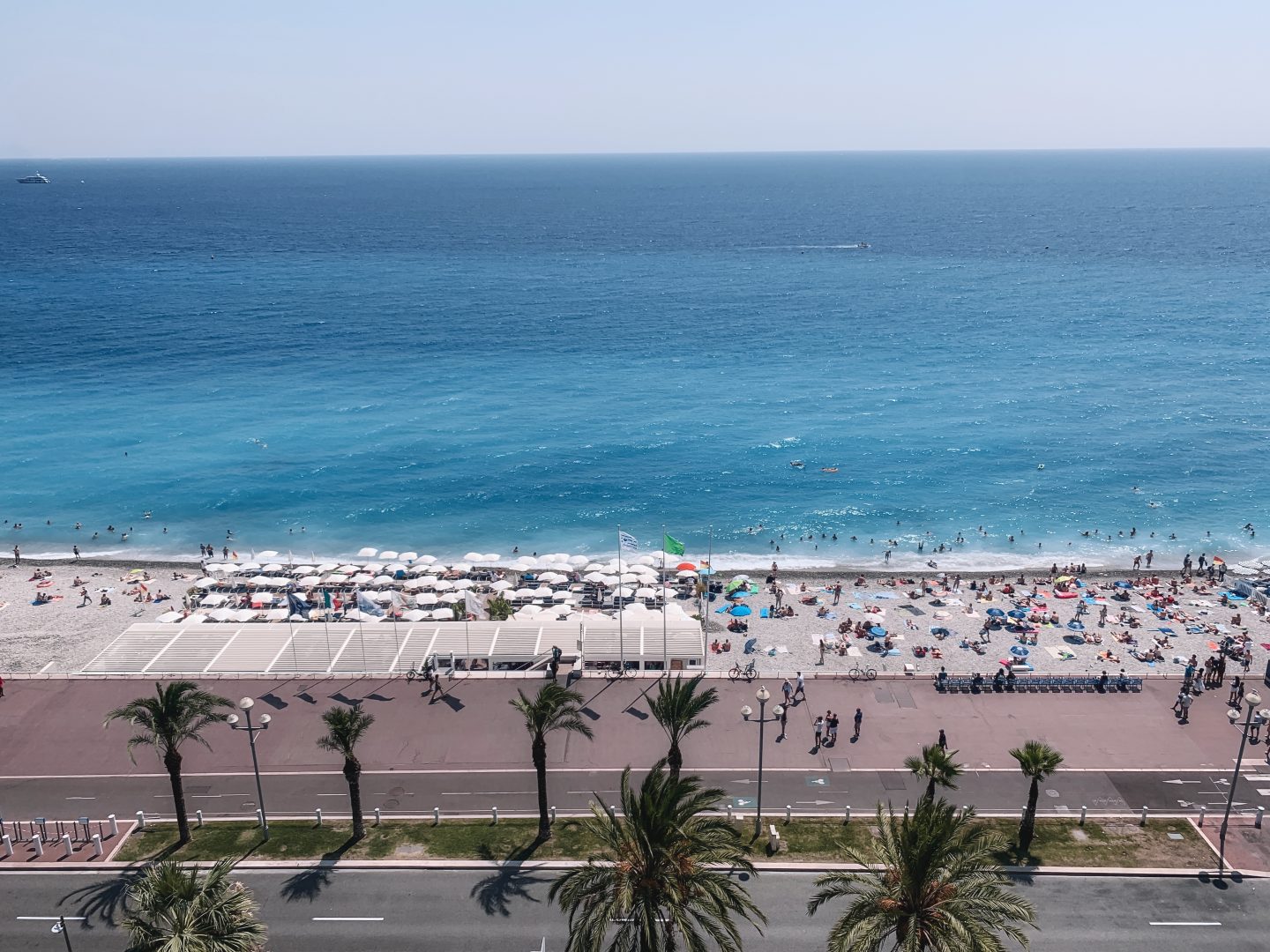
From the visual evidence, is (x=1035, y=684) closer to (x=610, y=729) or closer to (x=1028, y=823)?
(x=1028, y=823)

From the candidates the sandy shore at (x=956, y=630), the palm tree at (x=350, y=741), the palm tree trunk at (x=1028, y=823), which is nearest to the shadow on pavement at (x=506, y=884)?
the palm tree at (x=350, y=741)

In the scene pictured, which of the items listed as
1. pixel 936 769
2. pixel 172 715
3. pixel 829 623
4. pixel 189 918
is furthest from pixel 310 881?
pixel 829 623

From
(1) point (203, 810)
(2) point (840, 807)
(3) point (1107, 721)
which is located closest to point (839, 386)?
(3) point (1107, 721)

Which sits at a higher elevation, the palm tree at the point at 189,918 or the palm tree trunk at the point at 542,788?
the palm tree at the point at 189,918

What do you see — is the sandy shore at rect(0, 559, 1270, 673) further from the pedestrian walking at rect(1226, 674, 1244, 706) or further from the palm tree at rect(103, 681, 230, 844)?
the palm tree at rect(103, 681, 230, 844)

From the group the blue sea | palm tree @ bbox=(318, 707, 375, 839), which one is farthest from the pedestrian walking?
palm tree @ bbox=(318, 707, 375, 839)

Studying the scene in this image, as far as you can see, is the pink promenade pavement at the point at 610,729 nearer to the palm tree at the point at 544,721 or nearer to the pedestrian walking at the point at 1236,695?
the pedestrian walking at the point at 1236,695

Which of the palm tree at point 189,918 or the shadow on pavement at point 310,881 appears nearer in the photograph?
the palm tree at point 189,918
